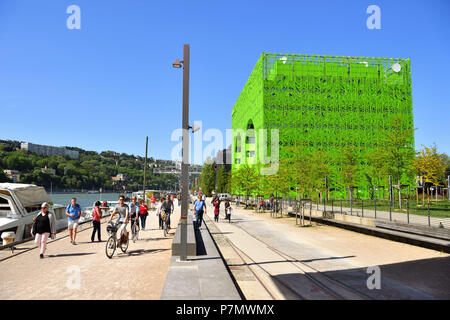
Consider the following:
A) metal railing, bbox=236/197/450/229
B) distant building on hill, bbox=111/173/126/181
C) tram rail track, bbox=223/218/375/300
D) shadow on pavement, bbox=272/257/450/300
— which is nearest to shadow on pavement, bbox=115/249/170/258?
tram rail track, bbox=223/218/375/300

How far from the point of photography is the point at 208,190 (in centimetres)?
10519

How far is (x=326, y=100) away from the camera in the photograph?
210 ft

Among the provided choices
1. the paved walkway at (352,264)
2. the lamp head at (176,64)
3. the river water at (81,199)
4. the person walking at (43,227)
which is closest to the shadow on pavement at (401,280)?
the paved walkway at (352,264)

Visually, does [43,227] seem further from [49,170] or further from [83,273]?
[49,170]

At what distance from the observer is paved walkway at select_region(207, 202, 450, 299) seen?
272 inches

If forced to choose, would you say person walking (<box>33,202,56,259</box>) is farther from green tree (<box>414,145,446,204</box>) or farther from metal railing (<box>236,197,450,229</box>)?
green tree (<box>414,145,446,204</box>)

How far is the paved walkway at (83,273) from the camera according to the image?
245 inches

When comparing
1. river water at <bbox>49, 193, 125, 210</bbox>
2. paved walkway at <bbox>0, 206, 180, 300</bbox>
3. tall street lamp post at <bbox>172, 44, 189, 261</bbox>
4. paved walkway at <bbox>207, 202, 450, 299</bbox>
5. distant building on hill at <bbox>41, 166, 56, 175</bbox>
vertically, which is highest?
distant building on hill at <bbox>41, 166, 56, 175</bbox>

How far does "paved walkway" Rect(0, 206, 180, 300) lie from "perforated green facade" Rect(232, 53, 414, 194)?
2132 inches

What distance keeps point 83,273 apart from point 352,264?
7.61 meters

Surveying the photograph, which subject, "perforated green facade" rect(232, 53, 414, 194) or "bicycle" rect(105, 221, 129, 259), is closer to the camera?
"bicycle" rect(105, 221, 129, 259)

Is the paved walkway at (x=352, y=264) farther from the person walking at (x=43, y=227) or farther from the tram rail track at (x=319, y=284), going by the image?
the person walking at (x=43, y=227)
